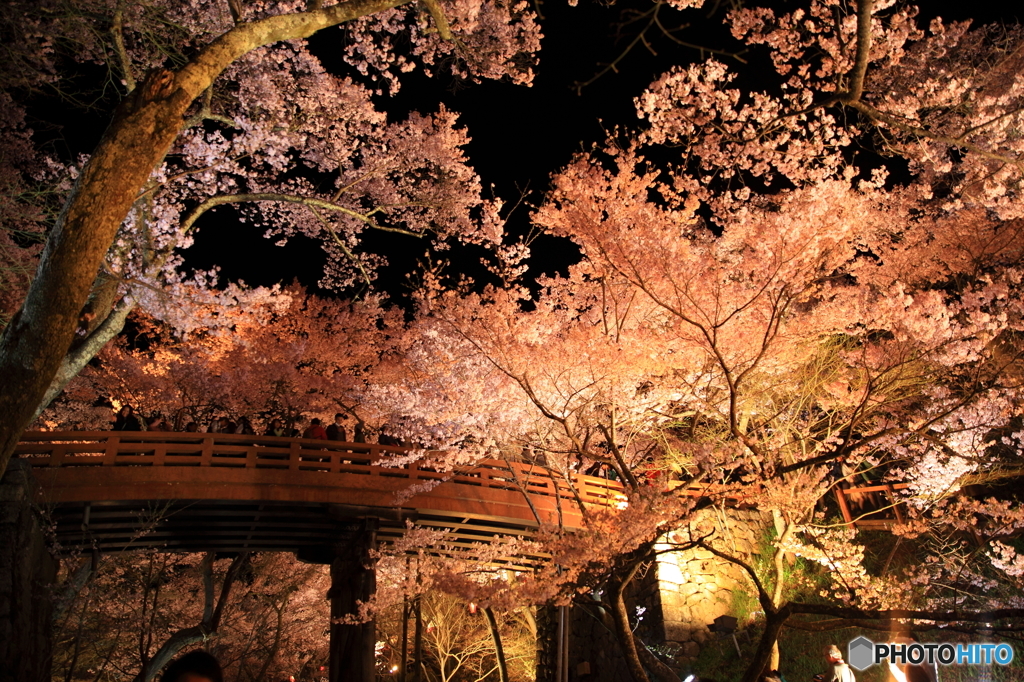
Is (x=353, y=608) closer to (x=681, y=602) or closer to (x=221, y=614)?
(x=221, y=614)

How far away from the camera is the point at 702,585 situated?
17188mm

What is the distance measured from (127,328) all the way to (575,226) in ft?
52.2

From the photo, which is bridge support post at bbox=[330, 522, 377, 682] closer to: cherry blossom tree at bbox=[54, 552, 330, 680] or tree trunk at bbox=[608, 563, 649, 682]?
cherry blossom tree at bbox=[54, 552, 330, 680]

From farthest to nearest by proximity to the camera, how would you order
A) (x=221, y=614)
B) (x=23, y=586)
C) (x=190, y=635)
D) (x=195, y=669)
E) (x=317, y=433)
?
(x=221, y=614) < (x=317, y=433) < (x=190, y=635) < (x=23, y=586) < (x=195, y=669)

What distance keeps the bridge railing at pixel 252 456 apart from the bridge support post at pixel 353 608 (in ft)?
4.42

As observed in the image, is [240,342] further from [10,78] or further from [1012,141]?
[1012,141]

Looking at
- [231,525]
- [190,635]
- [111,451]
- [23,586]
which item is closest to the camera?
[23,586]

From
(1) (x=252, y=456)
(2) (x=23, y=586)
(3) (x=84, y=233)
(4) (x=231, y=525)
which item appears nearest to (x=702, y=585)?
(4) (x=231, y=525)

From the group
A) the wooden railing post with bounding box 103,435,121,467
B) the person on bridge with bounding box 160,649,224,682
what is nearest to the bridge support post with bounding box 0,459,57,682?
the wooden railing post with bounding box 103,435,121,467

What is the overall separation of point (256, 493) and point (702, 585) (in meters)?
12.1

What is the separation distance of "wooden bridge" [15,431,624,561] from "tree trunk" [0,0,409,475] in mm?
6930

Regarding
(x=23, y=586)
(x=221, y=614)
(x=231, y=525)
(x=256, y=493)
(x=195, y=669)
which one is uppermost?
(x=256, y=493)

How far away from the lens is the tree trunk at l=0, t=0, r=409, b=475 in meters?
3.49

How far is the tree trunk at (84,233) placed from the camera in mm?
3488
